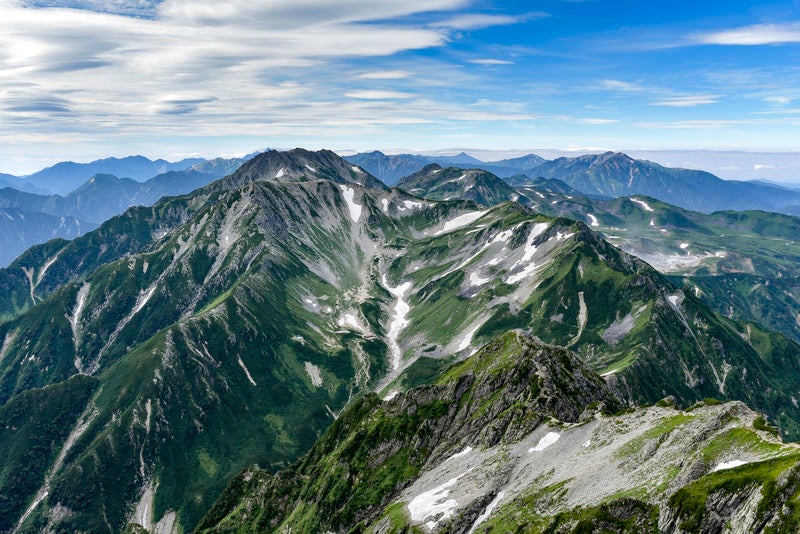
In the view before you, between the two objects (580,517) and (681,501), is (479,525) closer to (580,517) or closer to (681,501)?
(580,517)

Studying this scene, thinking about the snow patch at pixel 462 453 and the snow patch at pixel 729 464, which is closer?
the snow patch at pixel 729 464

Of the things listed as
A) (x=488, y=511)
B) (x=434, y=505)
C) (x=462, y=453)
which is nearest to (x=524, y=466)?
(x=488, y=511)

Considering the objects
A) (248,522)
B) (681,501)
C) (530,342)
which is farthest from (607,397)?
(248,522)

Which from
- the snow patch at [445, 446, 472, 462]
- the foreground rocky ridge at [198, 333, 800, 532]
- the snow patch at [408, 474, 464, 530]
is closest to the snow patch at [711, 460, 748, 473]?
the foreground rocky ridge at [198, 333, 800, 532]

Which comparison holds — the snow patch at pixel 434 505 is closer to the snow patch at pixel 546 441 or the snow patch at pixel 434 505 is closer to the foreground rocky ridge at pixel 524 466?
the foreground rocky ridge at pixel 524 466

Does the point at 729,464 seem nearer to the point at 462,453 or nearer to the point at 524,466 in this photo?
the point at 524,466

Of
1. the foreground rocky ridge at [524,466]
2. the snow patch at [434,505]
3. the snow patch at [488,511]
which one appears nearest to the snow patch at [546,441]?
the foreground rocky ridge at [524,466]

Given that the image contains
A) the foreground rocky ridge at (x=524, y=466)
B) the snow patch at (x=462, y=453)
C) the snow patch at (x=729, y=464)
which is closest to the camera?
the foreground rocky ridge at (x=524, y=466)
